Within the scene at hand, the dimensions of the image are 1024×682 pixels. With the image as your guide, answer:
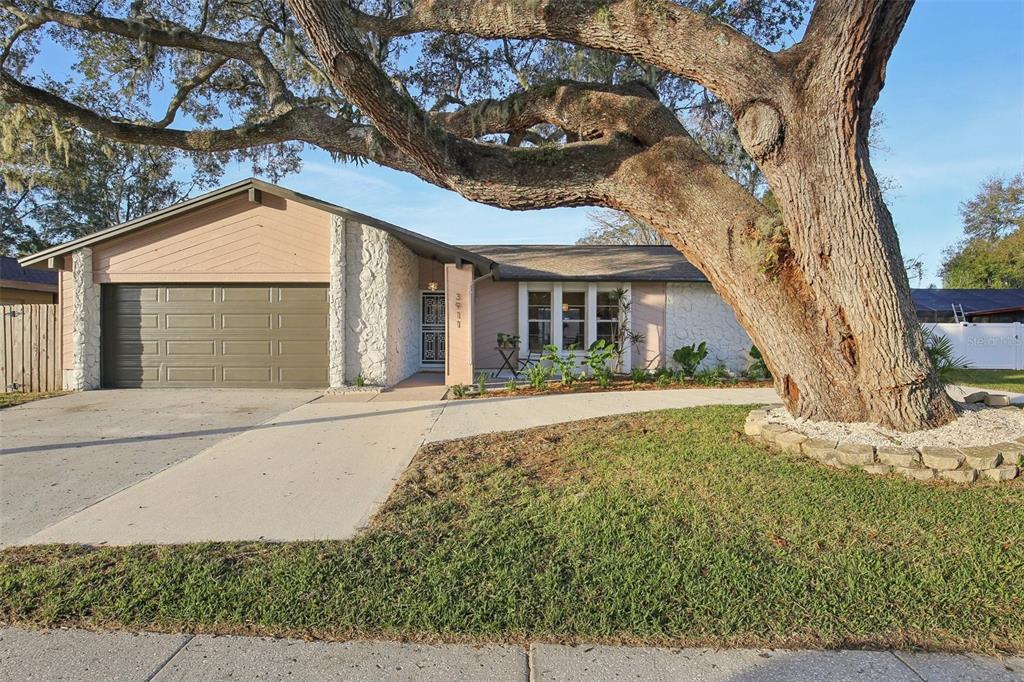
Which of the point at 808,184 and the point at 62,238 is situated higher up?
the point at 62,238

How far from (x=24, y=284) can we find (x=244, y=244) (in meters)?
13.3

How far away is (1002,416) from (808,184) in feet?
10.4

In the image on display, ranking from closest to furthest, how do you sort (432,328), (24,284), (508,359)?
(508,359) < (432,328) < (24,284)

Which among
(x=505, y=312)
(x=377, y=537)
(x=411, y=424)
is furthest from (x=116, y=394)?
(x=377, y=537)

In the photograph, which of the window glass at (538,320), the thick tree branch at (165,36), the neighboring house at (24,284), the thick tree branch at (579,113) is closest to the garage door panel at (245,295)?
the thick tree branch at (165,36)

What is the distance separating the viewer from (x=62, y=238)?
3219 cm

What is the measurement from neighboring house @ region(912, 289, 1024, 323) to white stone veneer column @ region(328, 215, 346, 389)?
24990 millimetres

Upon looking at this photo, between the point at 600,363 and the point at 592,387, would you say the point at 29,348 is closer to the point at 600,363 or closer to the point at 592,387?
the point at 592,387

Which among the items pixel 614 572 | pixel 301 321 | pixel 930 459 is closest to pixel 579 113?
pixel 930 459

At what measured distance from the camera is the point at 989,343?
1727 centimetres

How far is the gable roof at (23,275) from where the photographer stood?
17.5 metres

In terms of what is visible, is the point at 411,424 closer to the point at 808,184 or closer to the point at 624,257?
the point at 808,184

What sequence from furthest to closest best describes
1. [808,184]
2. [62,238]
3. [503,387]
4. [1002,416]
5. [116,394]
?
1. [62,238]
2. [503,387]
3. [116,394]
4. [1002,416]
5. [808,184]

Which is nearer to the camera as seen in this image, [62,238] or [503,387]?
[503,387]
